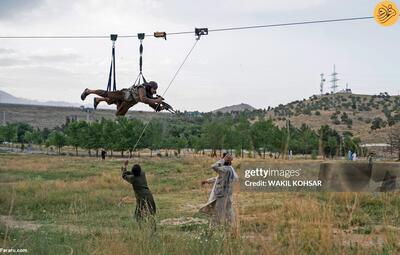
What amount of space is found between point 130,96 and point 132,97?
1.2 inches

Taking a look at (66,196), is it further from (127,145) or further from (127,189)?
(127,145)

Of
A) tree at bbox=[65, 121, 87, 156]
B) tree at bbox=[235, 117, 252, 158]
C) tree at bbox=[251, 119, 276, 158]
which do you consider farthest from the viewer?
tree at bbox=[65, 121, 87, 156]

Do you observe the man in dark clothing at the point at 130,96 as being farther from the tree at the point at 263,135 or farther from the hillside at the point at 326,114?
the hillside at the point at 326,114

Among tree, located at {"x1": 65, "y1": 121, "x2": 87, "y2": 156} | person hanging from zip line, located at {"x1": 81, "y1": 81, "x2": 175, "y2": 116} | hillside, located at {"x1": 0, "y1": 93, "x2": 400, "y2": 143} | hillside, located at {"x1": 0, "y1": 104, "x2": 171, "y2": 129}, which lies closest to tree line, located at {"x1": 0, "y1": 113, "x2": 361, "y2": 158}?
tree, located at {"x1": 65, "y1": 121, "x2": 87, "y2": 156}

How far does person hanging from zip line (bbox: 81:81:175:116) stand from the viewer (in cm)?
627

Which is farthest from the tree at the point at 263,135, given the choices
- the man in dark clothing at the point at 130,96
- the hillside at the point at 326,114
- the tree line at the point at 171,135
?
the man in dark clothing at the point at 130,96

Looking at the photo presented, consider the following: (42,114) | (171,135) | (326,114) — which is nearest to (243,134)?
(171,135)

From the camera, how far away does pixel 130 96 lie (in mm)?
6398

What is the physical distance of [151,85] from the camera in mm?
6328

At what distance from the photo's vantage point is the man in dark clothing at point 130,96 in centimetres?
628

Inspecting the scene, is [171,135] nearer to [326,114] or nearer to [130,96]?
[326,114]

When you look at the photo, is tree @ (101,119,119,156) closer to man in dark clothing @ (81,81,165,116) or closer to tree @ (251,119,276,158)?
tree @ (251,119,276,158)

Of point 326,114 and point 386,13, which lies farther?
point 326,114

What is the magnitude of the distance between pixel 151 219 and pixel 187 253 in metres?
1.41
